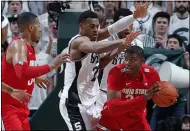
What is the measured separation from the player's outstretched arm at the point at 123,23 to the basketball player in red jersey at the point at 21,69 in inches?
34.1

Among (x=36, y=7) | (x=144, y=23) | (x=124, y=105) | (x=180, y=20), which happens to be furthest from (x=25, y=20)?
(x=180, y=20)

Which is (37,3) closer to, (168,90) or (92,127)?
(92,127)

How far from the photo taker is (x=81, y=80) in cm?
707

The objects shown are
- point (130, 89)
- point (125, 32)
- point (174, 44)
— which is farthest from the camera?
point (174, 44)

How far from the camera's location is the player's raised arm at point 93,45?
21.6ft

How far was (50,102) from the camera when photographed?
9328 mm

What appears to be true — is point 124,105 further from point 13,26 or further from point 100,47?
point 13,26

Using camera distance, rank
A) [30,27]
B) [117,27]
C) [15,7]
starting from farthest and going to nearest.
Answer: [15,7]
[117,27]
[30,27]

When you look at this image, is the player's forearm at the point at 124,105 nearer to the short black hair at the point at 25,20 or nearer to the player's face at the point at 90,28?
the player's face at the point at 90,28

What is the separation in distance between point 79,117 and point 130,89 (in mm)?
851

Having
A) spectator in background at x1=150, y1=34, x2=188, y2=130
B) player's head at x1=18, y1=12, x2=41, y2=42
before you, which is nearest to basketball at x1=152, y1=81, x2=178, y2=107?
player's head at x1=18, y1=12, x2=41, y2=42

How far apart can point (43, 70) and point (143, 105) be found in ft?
4.01

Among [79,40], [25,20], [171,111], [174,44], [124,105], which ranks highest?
[25,20]

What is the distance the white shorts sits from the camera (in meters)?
7.01
